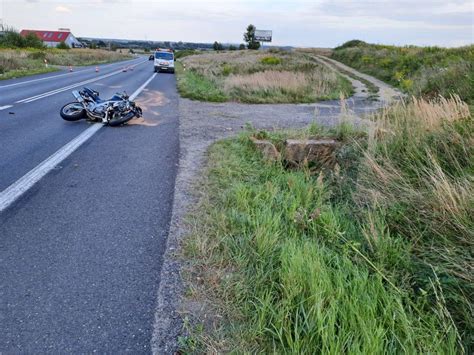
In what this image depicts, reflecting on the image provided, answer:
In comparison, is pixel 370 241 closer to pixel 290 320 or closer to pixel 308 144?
pixel 290 320

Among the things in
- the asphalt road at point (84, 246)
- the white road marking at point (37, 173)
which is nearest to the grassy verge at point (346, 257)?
the asphalt road at point (84, 246)

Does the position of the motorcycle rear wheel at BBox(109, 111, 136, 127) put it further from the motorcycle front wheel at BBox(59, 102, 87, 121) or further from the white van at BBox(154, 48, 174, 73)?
the white van at BBox(154, 48, 174, 73)

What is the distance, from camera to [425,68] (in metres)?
19.0

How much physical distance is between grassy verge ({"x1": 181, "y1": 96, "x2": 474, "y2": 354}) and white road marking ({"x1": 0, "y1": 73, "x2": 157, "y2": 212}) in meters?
2.33

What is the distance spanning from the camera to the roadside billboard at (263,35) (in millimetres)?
94562

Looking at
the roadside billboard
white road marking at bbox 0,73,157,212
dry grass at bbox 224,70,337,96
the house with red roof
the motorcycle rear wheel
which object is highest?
the roadside billboard

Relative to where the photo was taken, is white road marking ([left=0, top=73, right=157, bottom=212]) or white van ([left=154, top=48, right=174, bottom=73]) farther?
white van ([left=154, top=48, right=174, bottom=73])

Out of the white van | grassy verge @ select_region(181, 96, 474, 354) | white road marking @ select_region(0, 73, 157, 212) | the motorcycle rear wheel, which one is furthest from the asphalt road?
the white van

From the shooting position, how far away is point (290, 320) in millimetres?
2176

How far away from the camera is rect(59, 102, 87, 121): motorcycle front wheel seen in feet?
28.6

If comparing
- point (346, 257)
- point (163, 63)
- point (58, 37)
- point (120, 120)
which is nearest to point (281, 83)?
point (120, 120)

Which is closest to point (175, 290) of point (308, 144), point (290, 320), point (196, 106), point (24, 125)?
point (290, 320)

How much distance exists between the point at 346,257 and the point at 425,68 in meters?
20.0

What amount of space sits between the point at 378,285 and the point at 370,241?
2.28 feet
